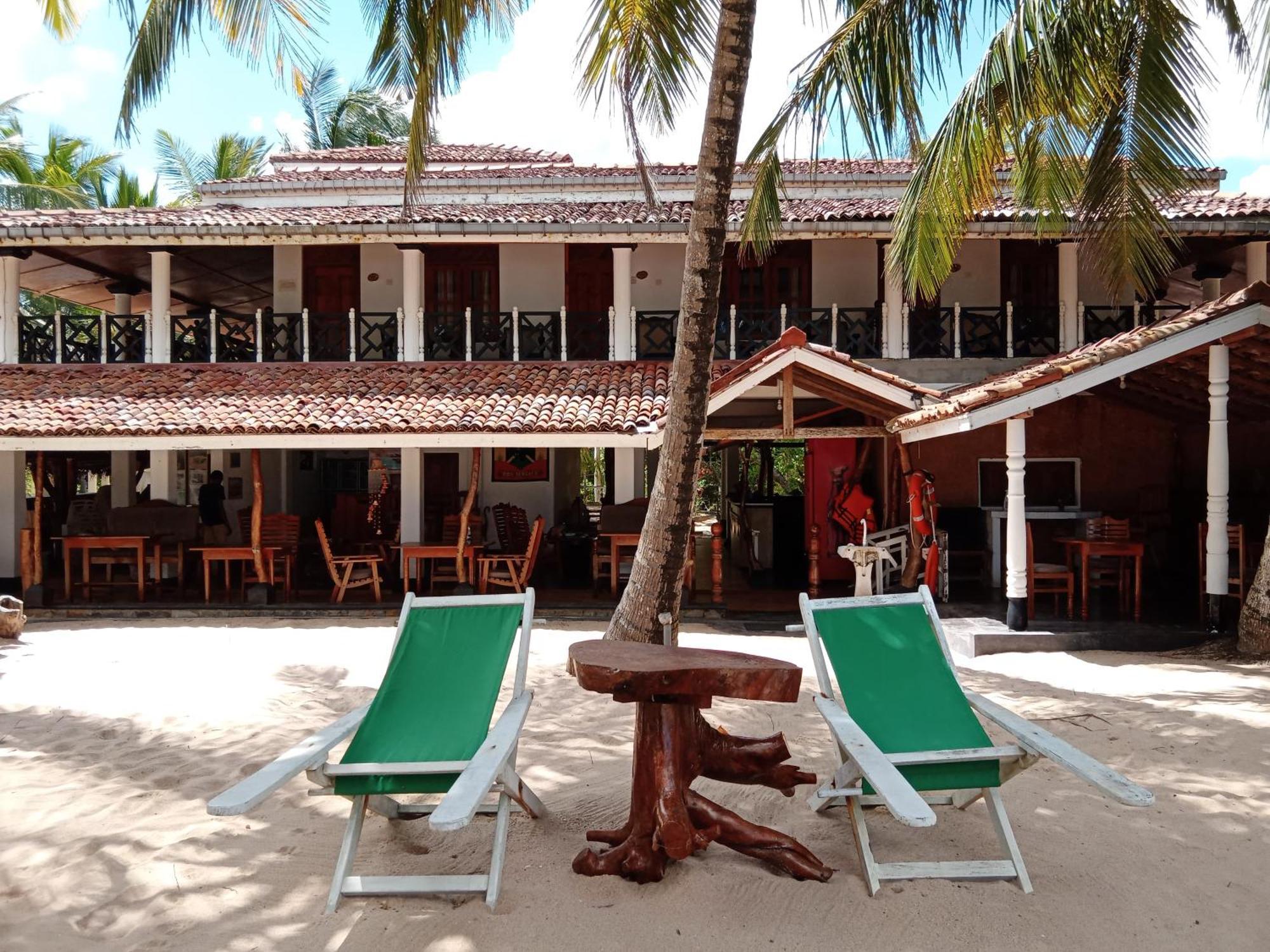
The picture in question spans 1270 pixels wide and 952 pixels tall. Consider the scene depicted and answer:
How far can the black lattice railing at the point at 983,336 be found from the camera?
12164 mm

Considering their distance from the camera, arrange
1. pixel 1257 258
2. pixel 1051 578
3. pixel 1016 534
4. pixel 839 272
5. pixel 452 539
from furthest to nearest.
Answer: pixel 839 272 < pixel 452 539 < pixel 1257 258 < pixel 1051 578 < pixel 1016 534

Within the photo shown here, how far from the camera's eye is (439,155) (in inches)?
694

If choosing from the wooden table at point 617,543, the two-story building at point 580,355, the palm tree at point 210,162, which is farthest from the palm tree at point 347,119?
the wooden table at point 617,543

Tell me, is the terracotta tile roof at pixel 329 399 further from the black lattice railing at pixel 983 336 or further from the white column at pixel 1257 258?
the white column at pixel 1257 258

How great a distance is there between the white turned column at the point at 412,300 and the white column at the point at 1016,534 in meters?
8.06

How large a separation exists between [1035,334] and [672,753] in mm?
10855

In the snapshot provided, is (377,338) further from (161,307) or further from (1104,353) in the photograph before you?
(1104,353)

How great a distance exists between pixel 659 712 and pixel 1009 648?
19.0ft

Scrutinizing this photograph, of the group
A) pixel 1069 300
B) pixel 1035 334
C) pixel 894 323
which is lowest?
pixel 1035 334

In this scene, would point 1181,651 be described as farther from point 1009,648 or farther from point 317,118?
point 317,118

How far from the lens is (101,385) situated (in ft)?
37.9

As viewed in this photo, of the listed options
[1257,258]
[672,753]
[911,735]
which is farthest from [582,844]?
[1257,258]

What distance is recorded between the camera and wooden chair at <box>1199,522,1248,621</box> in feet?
27.0

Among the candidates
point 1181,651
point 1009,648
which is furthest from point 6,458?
point 1181,651
